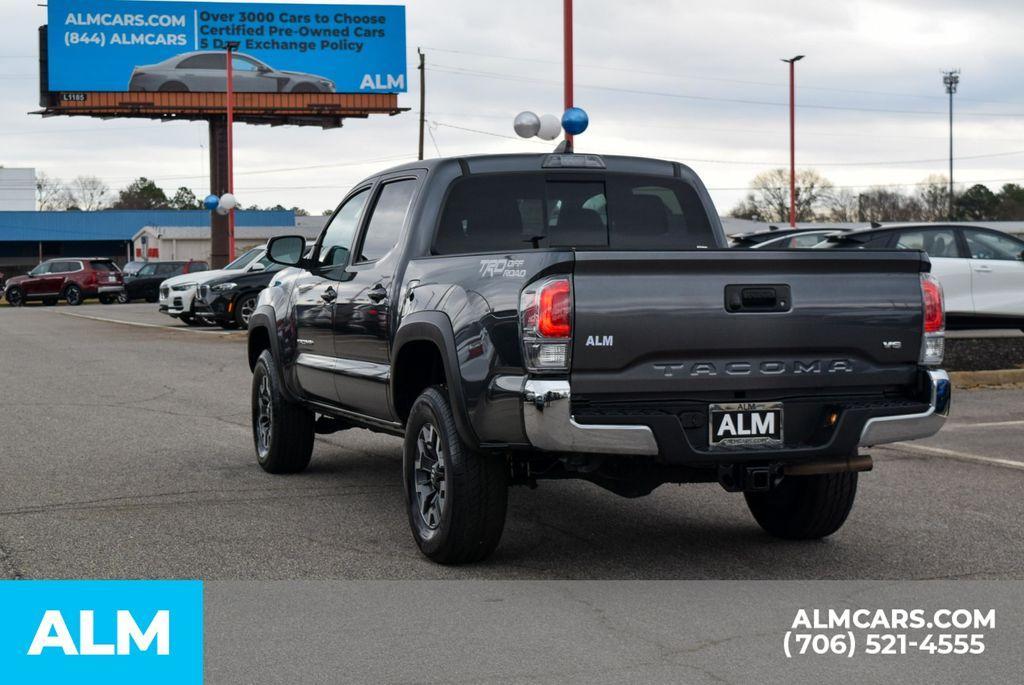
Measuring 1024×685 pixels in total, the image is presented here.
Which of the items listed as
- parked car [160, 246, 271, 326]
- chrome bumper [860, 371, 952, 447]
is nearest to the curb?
chrome bumper [860, 371, 952, 447]

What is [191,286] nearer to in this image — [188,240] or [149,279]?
[149,279]

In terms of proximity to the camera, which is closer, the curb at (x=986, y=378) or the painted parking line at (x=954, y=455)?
the painted parking line at (x=954, y=455)

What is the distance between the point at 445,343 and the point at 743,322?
1423mm

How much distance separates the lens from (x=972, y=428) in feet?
40.5

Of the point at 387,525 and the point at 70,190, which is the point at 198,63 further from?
the point at 70,190

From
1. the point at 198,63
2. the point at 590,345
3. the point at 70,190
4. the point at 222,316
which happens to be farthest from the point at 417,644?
the point at 70,190

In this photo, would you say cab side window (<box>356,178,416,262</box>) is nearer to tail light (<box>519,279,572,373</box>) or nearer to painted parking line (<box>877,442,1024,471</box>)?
tail light (<box>519,279,572,373</box>)

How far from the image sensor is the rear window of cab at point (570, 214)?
774cm

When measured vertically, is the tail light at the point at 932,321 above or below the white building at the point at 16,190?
below

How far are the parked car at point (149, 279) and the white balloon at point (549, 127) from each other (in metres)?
32.4

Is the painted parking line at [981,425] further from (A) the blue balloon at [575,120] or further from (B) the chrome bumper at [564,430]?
(A) the blue balloon at [575,120]

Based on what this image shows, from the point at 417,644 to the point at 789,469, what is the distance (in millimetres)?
2051

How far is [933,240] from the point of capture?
56.9ft

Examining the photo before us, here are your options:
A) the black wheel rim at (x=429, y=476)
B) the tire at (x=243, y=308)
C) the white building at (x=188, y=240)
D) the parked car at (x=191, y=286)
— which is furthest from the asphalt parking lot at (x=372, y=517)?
the white building at (x=188, y=240)
